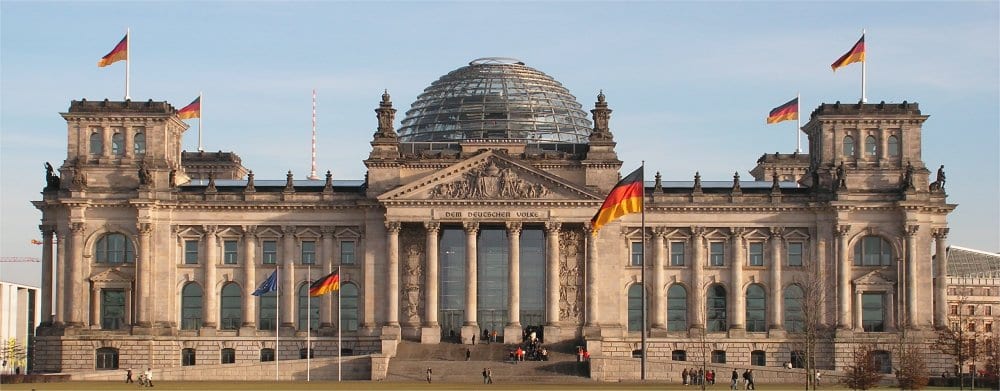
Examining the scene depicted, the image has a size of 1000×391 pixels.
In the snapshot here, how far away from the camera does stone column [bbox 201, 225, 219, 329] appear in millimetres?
135875

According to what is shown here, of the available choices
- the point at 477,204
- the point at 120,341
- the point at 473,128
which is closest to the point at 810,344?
the point at 477,204

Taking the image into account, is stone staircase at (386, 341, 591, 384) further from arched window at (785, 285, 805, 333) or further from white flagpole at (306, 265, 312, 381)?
arched window at (785, 285, 805, 333)

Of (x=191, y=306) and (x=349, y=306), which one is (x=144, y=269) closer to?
(x=191, y=306)

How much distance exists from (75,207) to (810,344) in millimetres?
54359

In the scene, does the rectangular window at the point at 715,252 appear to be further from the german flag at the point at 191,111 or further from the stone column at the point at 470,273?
the german flag at the point at 191,111

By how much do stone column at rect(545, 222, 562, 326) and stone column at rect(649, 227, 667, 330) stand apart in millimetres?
8046

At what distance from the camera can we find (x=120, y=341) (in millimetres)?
133750

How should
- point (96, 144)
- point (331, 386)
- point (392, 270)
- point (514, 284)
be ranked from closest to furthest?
point (331, 386), point (514, 284), point (392, 270), point (96, 144)

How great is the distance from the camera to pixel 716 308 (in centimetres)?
13662

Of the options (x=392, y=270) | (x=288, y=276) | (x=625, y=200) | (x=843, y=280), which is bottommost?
(x=843, y=280)

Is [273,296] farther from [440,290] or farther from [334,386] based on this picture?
[334,386]

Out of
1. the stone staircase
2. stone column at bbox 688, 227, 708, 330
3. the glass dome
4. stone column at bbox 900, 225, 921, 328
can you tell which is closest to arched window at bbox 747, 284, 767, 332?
stone column at bbox 688, 227, 708, 330

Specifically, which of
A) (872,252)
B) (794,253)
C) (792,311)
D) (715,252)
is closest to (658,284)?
(715,252)

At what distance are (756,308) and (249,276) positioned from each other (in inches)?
1488
